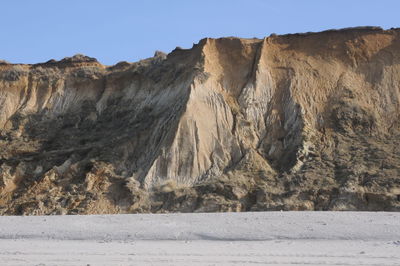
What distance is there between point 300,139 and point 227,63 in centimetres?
673

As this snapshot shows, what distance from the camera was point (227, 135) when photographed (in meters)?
29.0

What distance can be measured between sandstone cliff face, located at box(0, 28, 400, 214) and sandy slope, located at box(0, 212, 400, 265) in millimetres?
7999

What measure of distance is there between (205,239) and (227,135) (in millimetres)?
13568

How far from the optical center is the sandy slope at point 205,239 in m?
12.7

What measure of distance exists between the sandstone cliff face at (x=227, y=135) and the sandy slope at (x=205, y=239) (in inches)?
315

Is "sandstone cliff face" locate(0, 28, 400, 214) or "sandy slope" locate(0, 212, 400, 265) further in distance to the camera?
"sandstone cliff face" locate(0, 28, 400, 214)

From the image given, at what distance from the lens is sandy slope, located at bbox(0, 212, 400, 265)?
12.7 meters

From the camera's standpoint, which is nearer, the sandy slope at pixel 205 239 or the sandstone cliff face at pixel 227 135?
the sandy slope at pixel 205 239

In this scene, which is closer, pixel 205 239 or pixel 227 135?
pixel 205 239

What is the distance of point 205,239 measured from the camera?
1571 centimetres

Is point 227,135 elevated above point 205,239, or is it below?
above

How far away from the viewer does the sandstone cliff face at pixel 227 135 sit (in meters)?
26.2

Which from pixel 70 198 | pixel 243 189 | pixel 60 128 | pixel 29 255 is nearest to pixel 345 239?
pixel 29 255

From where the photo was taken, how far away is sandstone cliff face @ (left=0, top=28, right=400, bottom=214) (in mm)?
26156
